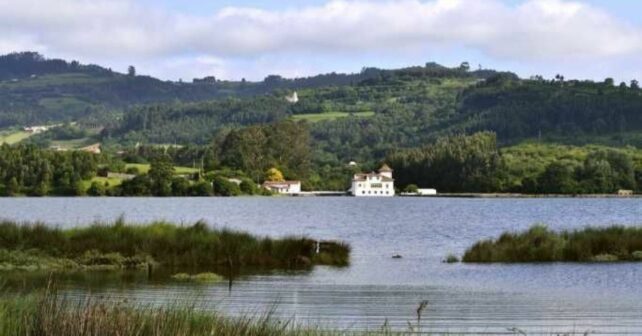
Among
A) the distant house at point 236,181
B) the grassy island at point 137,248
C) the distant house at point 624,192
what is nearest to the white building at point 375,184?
the distant house at point 236,181

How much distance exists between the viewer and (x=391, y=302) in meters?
26.9

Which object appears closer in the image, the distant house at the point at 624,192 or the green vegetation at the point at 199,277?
the green vegetation at the point at 199,277

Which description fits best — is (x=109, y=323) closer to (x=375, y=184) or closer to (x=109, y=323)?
(x=109, y=323)

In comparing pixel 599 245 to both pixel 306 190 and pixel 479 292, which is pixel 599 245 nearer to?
pixel 479 292

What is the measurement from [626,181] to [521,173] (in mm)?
15401

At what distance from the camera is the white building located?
16112 centimetres

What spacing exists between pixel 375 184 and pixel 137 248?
129m

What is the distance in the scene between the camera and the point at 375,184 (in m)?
161

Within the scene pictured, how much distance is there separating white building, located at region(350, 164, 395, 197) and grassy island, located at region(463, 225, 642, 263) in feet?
388

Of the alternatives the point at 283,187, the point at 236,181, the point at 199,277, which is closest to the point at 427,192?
the point at 283,187

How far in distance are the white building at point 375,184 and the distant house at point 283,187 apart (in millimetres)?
10316

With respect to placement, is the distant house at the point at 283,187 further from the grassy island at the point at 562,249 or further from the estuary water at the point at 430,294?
the grassy island at the point at 562,249

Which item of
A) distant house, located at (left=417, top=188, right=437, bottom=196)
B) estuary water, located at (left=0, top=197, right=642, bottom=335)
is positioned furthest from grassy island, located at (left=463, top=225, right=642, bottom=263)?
distant house, located at (left=417, top=188, right=437, bottom=196)

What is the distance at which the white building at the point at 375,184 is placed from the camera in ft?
529
